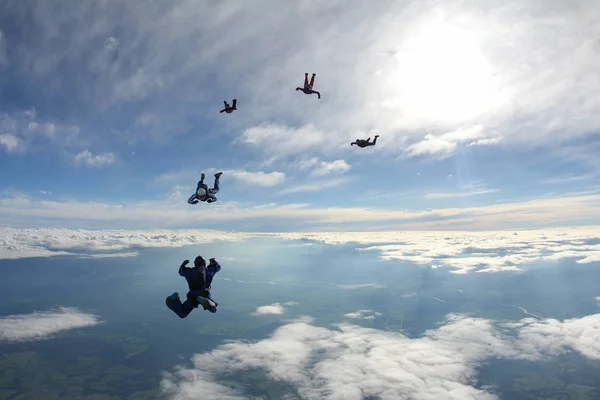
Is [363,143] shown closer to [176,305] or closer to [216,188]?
[216,188]

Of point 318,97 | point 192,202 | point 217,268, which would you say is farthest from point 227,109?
point 217,268

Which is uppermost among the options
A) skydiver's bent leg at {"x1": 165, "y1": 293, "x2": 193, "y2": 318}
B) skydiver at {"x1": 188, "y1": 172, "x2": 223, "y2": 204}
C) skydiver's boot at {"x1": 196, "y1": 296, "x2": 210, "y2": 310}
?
skydiver at {"x1": 188, "y1": 172, "x2": 223, "y2": 204}

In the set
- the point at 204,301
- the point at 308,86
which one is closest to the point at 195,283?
the point at 204,301

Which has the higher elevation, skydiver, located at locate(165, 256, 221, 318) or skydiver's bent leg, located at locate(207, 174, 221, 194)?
skydiver's bent leg, located at locate(207, 174, 221, 194)

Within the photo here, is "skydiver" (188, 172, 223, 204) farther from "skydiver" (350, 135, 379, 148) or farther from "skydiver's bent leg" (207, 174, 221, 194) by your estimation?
"skydiver" (350, 135, 379, 148)

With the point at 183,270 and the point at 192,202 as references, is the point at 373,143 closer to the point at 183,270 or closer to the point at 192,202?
the point at 192,202

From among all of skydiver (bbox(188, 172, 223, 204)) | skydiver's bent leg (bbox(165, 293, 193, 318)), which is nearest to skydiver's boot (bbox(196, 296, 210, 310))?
skydiver's bent leg (bbox(165, 293, 193, 318))

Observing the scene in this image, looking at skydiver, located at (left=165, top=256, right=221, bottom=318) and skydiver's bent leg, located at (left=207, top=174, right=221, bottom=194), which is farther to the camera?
skydiver's bent leg, located at (left=207, top=174, right=221, bottom=194)

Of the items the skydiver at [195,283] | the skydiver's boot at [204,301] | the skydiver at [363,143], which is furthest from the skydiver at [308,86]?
the skydiver's boot at [204,301]

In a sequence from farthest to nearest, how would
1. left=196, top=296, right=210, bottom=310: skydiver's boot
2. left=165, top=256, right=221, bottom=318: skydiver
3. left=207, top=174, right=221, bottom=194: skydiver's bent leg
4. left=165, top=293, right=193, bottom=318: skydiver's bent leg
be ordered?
left=207, top=174, right=221, bottom=194: skydiver's bent leg → left=165, top=256, right=221, bottom=318: skydiver → left=165, top=293, right=193, bottom=318: skydiver's bent leg → left=196, top=296, right=210, bottom=310: skydiver's boot

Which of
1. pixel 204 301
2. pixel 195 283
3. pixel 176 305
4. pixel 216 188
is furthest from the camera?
pixel 216 188

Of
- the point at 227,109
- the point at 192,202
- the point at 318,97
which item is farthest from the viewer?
the point at 192,202
